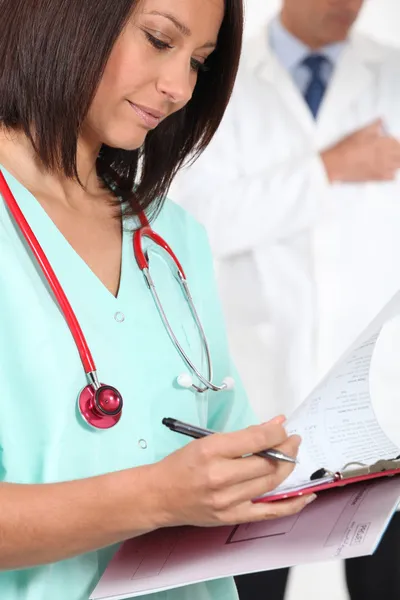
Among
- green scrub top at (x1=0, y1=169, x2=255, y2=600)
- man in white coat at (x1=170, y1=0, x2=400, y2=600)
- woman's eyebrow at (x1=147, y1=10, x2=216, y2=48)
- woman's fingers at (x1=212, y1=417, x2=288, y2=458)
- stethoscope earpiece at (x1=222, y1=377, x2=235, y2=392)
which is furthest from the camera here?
man in white coat at (x1=170, y1=0, x2=400, y2=600)

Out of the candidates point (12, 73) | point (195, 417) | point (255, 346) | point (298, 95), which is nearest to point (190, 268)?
point (195, 417)

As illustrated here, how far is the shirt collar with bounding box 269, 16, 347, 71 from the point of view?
1846mm

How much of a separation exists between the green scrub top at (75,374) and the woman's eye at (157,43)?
211 mm

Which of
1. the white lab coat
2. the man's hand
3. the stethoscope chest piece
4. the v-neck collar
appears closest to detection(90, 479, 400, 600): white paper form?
the stethoscope chest piece

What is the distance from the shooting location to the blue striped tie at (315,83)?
1850 mm

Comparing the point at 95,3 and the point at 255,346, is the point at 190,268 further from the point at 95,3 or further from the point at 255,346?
the point at 255,346

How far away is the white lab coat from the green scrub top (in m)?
0.80

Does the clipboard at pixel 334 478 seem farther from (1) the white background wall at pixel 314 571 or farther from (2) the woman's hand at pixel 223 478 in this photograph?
(1) the white background wall at pixel 314 571

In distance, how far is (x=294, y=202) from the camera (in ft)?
6.05

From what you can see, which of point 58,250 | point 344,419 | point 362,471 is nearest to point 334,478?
point 362,471

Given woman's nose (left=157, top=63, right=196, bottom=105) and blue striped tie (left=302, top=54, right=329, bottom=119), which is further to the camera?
blue striped tie (left=302, top=54, right=329, bottom=119)

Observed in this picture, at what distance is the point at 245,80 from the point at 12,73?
1.01 meters

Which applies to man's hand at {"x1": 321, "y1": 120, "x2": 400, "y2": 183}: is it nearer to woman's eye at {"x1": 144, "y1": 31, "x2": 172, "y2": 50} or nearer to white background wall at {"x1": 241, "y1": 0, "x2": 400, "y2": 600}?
white background wall at {"x1": 241, "y1": 0, "x2": 400, "y2": 600}

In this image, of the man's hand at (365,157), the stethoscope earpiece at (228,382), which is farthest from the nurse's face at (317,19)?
the stethoscope earpiece at (228,382)
